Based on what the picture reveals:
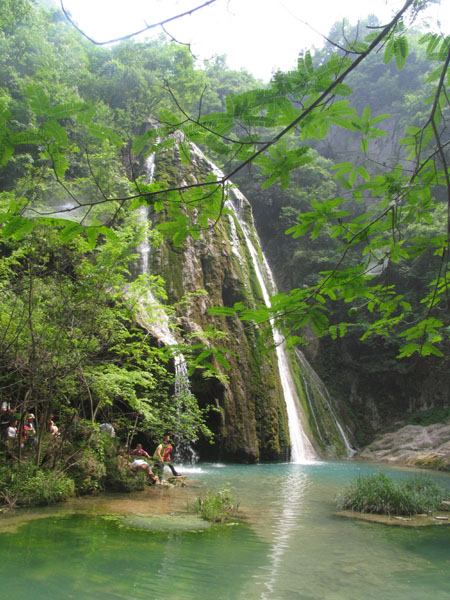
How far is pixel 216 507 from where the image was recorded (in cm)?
611

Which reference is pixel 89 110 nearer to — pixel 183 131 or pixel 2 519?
pixel 183 131

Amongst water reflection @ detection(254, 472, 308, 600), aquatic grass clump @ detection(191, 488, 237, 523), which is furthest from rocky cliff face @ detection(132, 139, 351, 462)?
aquatic grass clump @ detection(191, 488, 237, 523)

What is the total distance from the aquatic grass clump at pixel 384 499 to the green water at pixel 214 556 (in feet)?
1.83

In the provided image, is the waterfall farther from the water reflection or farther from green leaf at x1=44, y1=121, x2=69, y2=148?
green leaf at x1=44, y1=121, x2=69, y2=148

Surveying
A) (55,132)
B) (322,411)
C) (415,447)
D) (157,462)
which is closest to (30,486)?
(157,462)

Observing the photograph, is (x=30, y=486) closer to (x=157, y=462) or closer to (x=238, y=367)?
(x=157, y=462)

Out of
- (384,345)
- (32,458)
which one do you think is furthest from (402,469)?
(32,458)

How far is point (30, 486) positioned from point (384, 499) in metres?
5.59

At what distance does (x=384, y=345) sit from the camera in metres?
22.6

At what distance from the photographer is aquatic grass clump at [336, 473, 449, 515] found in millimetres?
6871

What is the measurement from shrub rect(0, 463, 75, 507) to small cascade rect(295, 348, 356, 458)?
12.1 m

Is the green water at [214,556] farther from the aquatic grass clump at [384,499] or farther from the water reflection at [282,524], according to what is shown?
the aquatic grass clump at [384,499]

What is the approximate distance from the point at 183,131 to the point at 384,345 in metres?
22.6

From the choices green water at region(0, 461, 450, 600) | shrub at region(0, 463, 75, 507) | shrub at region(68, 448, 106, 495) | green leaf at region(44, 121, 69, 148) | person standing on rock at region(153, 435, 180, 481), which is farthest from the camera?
person standing on rock at region(153, 435, 180, 481)
